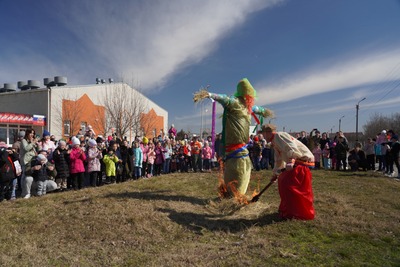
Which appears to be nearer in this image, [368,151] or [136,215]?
[136,215]

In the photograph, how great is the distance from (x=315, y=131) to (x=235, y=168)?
9.76m

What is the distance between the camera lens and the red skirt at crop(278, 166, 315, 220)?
508cm

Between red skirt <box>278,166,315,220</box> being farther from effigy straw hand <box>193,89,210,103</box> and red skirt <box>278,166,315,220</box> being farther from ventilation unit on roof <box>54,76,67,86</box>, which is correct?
ventilation unit on roof <box>54,76,67,86</box>

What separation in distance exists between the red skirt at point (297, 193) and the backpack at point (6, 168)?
637cm

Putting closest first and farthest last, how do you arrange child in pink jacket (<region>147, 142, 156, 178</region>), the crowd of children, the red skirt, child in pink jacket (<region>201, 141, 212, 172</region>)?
the red skirt
the crowd of children
child in pink jacket (<region>147, 142, 156, 178</region>)
child in pink jacket (<region>201, 141, 212, 172</region>)

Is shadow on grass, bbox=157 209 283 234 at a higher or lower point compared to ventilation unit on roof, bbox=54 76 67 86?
lower

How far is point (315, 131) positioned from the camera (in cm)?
1442

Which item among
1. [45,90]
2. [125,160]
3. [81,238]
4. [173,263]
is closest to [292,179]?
[173,263]

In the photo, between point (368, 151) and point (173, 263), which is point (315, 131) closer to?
point (368, 151)

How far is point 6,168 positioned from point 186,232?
513 centimetres

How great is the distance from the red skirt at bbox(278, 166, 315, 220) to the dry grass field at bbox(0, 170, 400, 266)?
20cm

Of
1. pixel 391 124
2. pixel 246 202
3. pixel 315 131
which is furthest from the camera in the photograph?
pixel 391 124

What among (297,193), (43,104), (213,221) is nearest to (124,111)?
(43,104)

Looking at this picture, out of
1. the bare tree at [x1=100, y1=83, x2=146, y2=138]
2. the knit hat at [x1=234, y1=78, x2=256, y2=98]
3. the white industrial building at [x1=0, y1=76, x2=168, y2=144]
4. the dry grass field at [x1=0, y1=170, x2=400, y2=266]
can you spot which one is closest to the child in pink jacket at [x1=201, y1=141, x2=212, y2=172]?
the dry grass field at [x1=0, y1=170, x2=400, y2=266]
